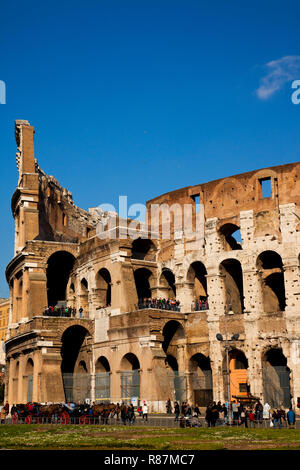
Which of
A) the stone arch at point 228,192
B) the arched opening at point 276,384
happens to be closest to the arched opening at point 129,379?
the arched opening at point 276,384

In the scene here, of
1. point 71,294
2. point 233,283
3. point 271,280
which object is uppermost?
point 71,294

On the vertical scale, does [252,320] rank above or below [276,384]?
above

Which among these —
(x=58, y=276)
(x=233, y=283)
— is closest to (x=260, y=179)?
(x=233, y=283)

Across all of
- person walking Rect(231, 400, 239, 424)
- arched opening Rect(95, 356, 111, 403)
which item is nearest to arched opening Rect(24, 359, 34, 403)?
arched opening Rect(95, 356, 111, 403)

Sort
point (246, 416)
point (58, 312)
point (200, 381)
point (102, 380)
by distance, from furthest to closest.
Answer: point (58, 312), point (102, 380), point (200, 381), point (246, 416)

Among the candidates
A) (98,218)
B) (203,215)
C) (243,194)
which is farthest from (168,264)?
(98,218)

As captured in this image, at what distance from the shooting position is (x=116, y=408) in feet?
103

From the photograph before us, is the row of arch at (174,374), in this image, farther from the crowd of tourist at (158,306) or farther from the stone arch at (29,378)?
the crowd of tourist at (158,306)

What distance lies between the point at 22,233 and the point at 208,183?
14642 millimetres

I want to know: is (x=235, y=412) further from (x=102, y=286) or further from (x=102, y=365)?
(x=102, y=286)

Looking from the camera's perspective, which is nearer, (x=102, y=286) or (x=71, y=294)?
(x=102, y=286)

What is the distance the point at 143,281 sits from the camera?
149 ft

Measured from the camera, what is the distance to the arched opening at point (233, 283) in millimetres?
40031

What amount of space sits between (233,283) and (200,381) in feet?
21.4
